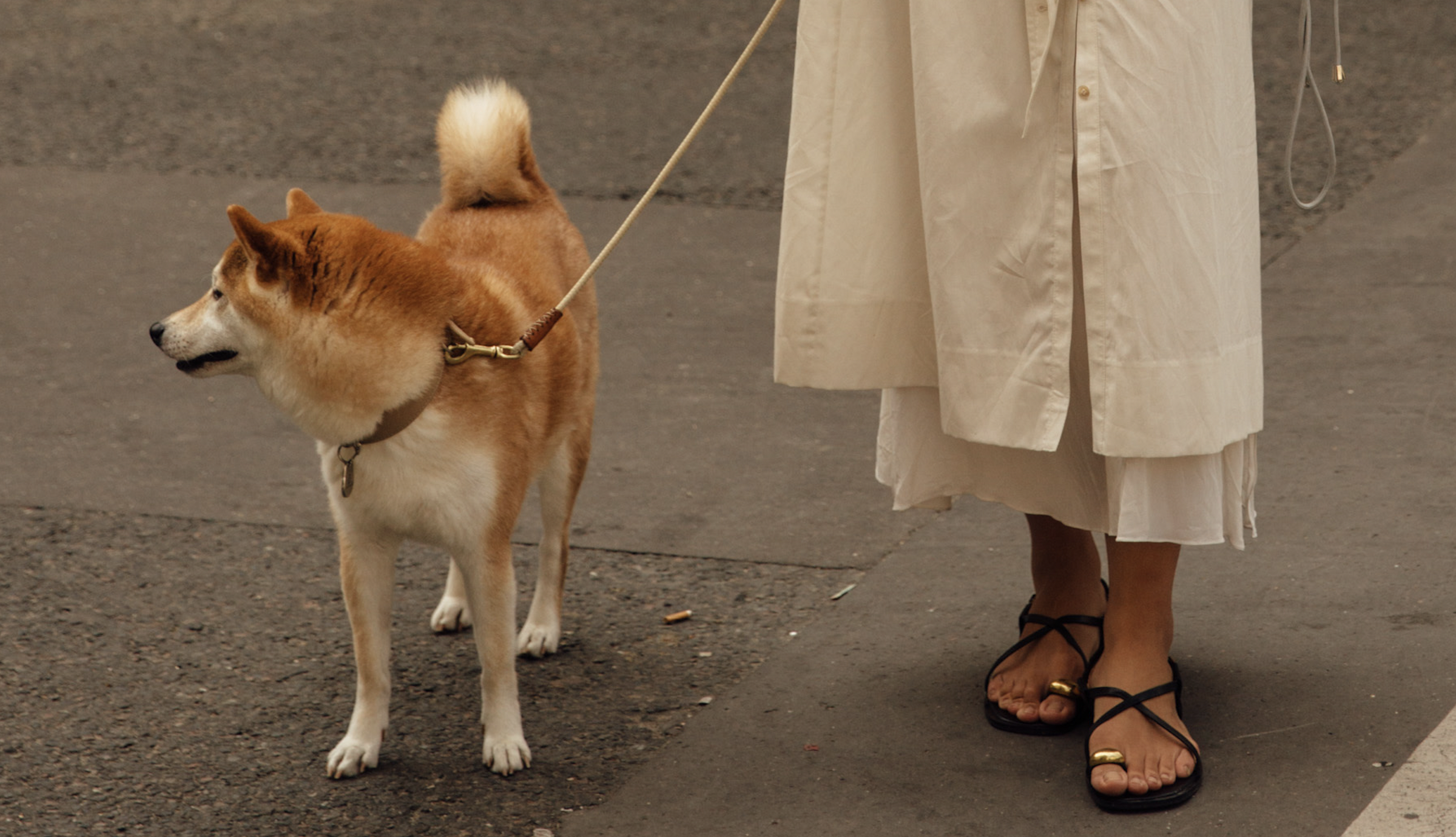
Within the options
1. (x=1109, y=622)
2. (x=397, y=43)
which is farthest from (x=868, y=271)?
(x=397, y=43)

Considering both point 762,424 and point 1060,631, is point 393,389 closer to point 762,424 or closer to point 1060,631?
point 1060,631

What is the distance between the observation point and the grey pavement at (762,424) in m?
3.10

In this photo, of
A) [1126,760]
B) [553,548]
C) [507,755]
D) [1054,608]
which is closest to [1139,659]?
[1126,760]

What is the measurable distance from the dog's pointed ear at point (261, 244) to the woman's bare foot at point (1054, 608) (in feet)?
5.06

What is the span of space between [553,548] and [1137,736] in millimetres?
1369

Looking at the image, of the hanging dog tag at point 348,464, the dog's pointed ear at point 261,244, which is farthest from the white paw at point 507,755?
the dog's pointed ear at point 261,244

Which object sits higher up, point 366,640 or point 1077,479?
point 1077,479

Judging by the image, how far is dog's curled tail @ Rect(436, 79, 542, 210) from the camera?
12.2 feet

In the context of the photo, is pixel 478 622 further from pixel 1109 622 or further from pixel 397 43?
pixel 397 43

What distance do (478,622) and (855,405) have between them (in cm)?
215

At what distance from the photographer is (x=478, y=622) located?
10.5ft

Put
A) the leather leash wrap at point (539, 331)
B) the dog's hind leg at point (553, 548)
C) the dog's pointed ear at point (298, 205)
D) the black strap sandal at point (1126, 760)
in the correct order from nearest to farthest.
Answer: the black strap sandal at point (1126, 760)
the leather leash wrap at point (539, 331)
the dog's pointed ear at point (298, 205)
the dog's hind leg at point (553, 548)

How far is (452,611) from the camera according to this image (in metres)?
3.80

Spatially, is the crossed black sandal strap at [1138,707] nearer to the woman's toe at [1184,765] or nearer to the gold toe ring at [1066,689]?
the woman's toe at [1184,765]
